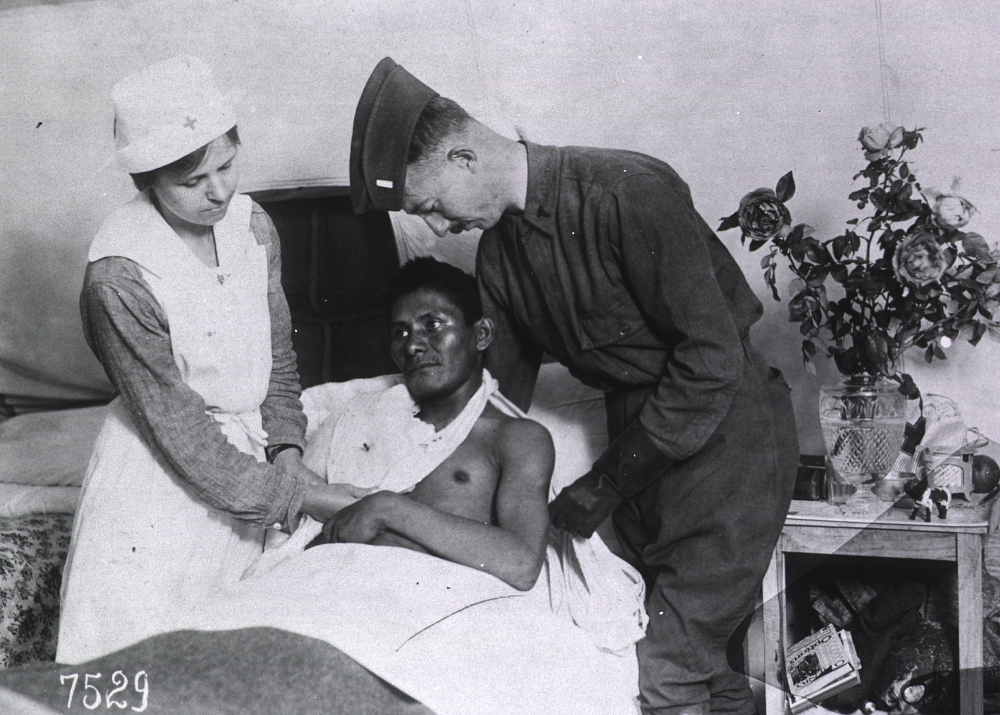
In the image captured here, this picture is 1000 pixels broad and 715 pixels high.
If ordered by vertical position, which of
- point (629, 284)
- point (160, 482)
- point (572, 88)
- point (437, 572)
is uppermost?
point (572, 88)

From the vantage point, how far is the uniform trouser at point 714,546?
139cm

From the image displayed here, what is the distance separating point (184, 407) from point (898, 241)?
3.59 feet

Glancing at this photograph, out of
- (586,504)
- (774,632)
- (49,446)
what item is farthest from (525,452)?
(49,446)

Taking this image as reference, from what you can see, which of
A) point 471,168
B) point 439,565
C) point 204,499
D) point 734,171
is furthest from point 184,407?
point 734,171

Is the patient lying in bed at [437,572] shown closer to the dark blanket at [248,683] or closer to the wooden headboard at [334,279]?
the dark blanket at [248,683]

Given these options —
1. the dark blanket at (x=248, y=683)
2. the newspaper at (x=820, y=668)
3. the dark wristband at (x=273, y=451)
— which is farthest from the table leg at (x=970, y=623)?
the dark wristband at (x=273, y=451)

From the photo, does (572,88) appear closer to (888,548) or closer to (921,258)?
(921,258)

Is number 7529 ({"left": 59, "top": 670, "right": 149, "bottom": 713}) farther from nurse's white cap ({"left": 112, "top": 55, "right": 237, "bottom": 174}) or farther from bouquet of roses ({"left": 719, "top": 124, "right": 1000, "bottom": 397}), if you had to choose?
bouquet of roses ({"left": 719, "top": 124, "right": 1000, "bottom": 397})

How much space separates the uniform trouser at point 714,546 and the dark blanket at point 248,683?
1.27 ft

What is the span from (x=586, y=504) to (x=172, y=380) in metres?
0.61

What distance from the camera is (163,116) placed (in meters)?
1.30

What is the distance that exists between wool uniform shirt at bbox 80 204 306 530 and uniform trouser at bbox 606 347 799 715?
561mm

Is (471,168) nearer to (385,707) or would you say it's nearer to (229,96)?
(229,96)

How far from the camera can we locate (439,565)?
135cm
